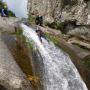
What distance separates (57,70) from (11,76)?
3.52 m

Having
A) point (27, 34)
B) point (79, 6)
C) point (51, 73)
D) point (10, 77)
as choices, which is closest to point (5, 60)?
point (10, 77)

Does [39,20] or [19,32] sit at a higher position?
[19,32]

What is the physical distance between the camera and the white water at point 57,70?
21022 millimetres

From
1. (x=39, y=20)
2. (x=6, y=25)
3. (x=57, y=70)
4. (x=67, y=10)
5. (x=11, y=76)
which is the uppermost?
(x=67, y=10)

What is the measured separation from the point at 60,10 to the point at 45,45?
809cm

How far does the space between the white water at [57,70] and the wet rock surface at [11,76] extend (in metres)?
1.46

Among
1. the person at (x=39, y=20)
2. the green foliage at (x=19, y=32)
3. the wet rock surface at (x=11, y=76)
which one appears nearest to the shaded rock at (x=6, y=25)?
the green foliage at (x=19, y=32)

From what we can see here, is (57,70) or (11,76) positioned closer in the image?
(11,76)

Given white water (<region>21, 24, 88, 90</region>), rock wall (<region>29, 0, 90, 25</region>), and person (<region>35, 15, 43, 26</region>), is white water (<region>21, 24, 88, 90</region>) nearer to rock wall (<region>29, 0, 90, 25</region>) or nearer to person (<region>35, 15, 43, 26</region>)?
rock wall (<region>29, 0, 90, 25</region>)

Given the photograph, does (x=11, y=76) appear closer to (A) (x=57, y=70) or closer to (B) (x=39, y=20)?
(A) (x=57, y=70)

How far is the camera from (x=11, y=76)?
20000 mm

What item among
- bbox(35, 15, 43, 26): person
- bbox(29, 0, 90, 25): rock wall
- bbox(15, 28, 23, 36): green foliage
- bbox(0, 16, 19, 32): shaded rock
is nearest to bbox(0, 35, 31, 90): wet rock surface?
bbox(15, 28, 23, 36): green foliage

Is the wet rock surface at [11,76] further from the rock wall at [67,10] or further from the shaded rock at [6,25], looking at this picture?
the rock wall at [67,10]

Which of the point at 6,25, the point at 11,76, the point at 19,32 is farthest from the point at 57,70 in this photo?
the point at 6,25
